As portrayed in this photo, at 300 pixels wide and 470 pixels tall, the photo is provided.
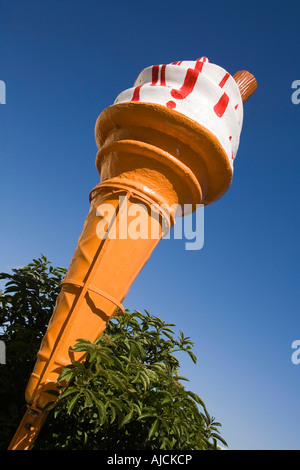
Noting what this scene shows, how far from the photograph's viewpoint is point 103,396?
8.86 feet

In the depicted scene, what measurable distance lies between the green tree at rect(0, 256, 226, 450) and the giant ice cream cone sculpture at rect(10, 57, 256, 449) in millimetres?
220

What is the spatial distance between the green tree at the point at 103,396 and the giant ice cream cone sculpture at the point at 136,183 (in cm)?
22

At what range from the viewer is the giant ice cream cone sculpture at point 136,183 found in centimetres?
296

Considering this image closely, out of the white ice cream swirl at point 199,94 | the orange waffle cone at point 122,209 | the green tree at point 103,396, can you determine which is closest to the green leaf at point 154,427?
the green tree at point 103,396

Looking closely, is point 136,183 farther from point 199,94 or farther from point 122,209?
point 199,94

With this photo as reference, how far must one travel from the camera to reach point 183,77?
333 centimetres

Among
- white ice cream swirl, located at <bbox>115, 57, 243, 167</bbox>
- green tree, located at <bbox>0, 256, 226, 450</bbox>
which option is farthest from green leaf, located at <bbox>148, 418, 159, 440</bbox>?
white ice cream swirl, located at <bbox>115, 57, 243, 167</bbox>

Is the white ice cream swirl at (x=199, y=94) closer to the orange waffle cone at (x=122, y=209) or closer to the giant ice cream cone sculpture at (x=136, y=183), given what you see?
the giant ice cream cone sculpture at (x=136, y=183)

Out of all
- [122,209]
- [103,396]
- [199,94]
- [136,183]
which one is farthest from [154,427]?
[199,94]

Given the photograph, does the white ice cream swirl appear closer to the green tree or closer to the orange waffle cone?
the orange waffle cone

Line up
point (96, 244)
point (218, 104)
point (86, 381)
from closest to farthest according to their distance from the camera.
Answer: point (86, 381), point (96, 244), point (218, 104)
